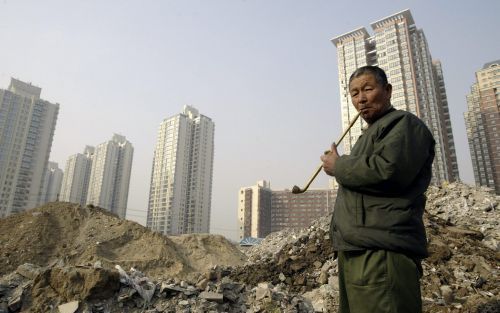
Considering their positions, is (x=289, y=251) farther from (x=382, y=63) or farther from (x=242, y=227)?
(x=242, y=227)

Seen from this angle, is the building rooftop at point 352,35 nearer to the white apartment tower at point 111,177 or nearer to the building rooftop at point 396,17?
the building rooftop at point 396,17

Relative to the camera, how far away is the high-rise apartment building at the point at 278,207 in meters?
67.9

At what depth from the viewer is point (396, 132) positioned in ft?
5.08

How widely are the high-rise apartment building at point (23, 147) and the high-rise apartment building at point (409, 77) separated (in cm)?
4877

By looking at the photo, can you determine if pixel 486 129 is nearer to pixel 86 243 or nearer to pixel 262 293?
pixel 262 293

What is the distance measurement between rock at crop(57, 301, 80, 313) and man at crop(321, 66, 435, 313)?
4.57 m

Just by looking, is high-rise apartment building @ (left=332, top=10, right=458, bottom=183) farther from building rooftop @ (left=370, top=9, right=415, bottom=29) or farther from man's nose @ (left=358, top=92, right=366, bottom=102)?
man's nose @ (left=358, top=92, right=366, bottom=102)

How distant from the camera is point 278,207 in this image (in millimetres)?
71188

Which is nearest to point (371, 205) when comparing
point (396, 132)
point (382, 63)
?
point (396, 132)

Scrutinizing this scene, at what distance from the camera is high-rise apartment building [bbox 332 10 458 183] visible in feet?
141

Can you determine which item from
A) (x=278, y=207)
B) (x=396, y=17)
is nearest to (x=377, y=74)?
(x=396, y=17)

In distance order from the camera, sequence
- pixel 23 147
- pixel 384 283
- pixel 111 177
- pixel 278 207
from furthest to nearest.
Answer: pixel 278 207 < pixel 111 177 < pixel 23 147 < pixel 384 283

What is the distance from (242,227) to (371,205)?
2705 inches

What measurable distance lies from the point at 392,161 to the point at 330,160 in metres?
0.40
